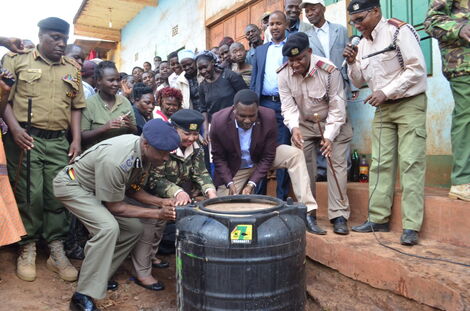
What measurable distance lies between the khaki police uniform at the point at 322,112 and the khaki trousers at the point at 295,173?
221mm

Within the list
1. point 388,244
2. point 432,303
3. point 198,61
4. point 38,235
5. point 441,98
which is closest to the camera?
point 432,303

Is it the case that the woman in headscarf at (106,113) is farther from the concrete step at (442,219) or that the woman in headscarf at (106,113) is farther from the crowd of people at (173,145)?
the concrete step at (442,219)

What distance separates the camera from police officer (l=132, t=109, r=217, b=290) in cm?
334

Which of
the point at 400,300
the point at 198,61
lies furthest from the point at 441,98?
the point at 198,61

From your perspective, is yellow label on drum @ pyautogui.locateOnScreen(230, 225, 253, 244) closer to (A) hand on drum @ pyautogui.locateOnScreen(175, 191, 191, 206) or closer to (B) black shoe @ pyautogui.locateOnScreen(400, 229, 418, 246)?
(A) hand on drum @ pyautogui.locateOnScreen(175, 191, 191, 206)

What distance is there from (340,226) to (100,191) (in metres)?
2.08

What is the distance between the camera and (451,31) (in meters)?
3.00

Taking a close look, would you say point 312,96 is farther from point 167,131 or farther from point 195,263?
point 195,263

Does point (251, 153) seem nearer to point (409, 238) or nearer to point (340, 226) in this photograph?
point (340, 226)

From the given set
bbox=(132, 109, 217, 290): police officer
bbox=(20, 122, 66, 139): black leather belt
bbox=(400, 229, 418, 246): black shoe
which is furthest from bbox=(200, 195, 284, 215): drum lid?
bbox=(20, 122, 66, 139): black leather belt

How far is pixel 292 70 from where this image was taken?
147 inches

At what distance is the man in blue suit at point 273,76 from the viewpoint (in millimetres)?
4336

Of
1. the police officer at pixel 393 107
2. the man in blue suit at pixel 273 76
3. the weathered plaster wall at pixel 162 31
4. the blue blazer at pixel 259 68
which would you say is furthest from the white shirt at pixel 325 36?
the weathered plaster wall at pixel 162 31

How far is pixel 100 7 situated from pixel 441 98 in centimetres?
1104
